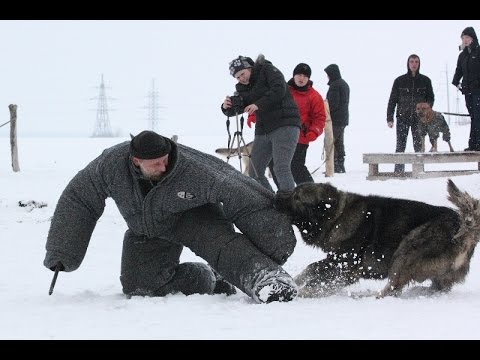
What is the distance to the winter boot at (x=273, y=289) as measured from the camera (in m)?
4.22

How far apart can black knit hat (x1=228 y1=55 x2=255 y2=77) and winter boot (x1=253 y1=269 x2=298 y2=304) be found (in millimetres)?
3408

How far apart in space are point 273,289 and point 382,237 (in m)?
0.85

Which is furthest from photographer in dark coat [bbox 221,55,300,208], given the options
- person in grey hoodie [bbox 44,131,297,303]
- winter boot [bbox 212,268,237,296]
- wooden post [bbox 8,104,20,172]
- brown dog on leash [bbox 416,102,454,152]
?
wooden post [bbox 8,104,20,172]

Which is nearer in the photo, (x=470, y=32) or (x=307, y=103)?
(x=307, y=103)

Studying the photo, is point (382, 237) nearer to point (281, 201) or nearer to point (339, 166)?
point (281, 201)

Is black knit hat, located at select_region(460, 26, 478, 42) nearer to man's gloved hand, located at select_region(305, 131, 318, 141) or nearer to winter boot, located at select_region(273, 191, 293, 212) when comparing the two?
man's gloved hand, located at select_region(305, 131, 318, 141)

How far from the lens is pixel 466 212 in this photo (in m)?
4.33

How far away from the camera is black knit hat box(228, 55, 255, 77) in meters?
7.29

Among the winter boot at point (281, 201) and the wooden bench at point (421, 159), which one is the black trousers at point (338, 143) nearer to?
the wooden bench at point (421, 159)

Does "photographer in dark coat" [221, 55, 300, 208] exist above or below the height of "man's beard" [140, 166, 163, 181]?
above

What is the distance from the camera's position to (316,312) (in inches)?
155

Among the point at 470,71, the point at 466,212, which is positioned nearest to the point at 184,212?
the point at 466,212
